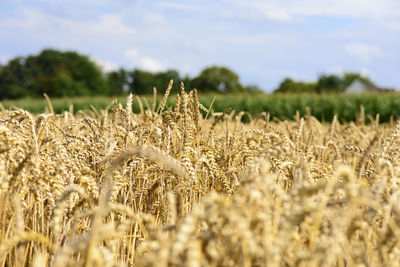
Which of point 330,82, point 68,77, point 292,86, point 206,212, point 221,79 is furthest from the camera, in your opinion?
point 330,82

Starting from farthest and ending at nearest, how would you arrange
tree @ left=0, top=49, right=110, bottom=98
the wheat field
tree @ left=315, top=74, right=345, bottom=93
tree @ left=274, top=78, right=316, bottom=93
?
→ tree @ left=315, top=74, right=345, bottom=93, tree @ left=274, top=78, right=316, bottom=93, tree @ left=0, top=49, right=110, bottom=98, the wheat field

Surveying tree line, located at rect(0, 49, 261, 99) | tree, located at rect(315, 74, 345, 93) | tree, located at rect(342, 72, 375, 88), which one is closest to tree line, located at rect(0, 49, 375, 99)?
tree line, located at rect(0, 49, 261, 99)

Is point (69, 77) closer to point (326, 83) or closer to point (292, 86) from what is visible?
point (292, 86)

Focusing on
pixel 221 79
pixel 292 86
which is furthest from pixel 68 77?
pixel 292 86

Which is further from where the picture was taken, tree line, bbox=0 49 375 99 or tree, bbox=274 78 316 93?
tree, bbox=274 78 316 93

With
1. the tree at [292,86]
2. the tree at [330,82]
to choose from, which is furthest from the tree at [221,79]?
the tree at [330,82]

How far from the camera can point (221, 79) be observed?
191 feet

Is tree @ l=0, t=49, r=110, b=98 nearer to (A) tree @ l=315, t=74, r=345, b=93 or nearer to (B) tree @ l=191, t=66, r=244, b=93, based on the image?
(B) tree @ l=191, t=66, r=244, b=93

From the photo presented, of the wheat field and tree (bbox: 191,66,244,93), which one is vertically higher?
tree (bbox: 191,66,244,93)

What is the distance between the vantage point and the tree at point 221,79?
179 ft

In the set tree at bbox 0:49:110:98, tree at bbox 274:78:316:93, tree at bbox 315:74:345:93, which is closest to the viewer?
tree at bbox 0:49:110:98

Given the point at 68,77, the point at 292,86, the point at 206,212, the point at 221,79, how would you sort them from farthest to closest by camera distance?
the point at 292,86 → the point at 221,79 → the point at 68,77 → the point at 206,212

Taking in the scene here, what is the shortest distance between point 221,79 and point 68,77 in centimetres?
1974

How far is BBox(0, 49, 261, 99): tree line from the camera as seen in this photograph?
53250mm
